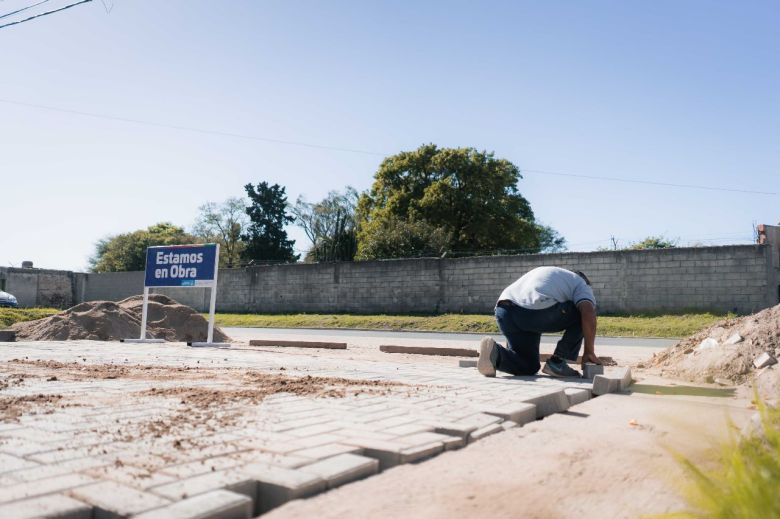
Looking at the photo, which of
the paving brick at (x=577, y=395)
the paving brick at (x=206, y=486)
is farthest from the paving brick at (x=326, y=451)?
the paving brick at (x=577, y=395)

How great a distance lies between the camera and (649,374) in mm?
7043

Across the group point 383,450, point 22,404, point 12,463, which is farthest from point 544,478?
point 22,404

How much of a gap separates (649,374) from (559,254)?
13.8m

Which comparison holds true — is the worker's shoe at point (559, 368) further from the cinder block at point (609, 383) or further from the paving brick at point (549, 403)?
the paving brick at point (549, 403)

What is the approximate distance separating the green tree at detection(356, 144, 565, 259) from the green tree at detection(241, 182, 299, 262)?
45.1 ft

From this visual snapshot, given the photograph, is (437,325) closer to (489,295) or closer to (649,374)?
(489,295)

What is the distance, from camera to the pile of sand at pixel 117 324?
43.7ft

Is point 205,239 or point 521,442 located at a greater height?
point 205,239

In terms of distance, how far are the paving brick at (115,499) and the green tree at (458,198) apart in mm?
33088

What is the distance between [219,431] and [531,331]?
155 inches

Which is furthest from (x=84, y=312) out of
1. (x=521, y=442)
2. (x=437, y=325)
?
(x=521, y=442)

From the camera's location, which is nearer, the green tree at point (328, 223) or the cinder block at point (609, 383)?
the cinder block at point (609, 383)

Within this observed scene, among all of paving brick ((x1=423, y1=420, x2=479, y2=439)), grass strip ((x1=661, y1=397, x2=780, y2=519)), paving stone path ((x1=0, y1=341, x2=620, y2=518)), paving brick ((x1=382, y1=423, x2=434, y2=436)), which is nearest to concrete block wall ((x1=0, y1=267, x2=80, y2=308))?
paving stone path ((x1=0, y1=341, x2=620, y2=518))

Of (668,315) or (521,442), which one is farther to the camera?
(668,315)
